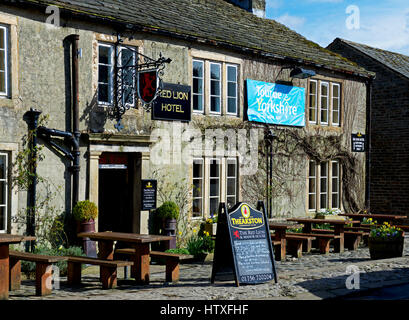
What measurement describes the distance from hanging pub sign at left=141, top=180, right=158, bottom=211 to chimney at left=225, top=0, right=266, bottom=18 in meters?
9.16

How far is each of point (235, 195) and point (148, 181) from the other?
3.12 metres

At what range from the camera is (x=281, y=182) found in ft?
55.9

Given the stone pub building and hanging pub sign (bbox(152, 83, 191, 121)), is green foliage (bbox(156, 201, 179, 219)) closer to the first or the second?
the stone pub building

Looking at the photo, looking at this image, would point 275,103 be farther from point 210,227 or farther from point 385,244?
point 385,244

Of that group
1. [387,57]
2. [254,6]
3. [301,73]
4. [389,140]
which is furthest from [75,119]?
[387,57]

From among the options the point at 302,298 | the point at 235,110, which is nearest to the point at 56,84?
the point at 235,110

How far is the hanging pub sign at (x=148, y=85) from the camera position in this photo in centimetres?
1237

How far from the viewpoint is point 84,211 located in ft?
38.9

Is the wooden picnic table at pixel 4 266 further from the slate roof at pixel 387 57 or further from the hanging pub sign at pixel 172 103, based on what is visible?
the slate roof at pixel 387 57

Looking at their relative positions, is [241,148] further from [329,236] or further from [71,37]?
[71,37]

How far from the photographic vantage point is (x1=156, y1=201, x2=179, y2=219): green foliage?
13.5 meters

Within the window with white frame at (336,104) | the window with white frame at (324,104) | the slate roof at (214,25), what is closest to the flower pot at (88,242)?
the slate roof at (214,25)

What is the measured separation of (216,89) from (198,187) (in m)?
2.48

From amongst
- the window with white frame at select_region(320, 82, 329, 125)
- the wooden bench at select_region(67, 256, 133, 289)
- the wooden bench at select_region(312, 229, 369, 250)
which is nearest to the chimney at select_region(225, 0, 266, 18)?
the window with white frame at select_region(320, 82, 329, 125)
